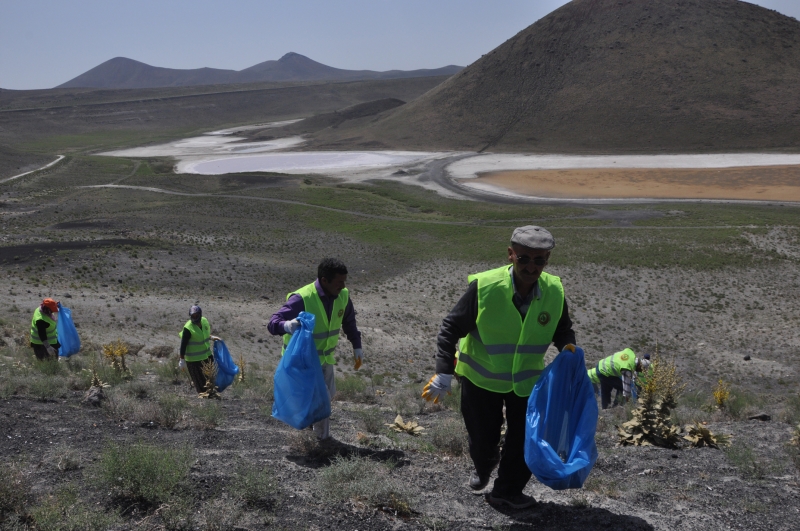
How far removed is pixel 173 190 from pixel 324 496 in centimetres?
4728

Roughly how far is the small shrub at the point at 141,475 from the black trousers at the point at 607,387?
27.4 feet

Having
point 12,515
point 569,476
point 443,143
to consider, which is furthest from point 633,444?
point 443,143

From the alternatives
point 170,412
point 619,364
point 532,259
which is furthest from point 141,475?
point 619,364

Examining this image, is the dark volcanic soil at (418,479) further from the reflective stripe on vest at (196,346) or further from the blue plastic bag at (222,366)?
the blue plastic bag at (222,366)

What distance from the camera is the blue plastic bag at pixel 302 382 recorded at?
5445 mm

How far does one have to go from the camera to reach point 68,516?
3584mm

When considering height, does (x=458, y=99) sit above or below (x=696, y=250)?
above

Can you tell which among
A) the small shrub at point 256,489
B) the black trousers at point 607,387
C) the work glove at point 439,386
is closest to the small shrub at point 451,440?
the work glove at point 439,386

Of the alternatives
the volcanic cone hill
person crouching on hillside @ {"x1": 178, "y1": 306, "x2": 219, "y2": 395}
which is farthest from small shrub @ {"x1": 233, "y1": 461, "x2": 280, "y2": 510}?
the volcanic cone hill

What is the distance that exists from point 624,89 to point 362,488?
86040 millimetres

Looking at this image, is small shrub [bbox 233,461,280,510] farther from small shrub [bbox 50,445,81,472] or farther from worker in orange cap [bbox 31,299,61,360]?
worker in orange cap [bbox 31,299,61,360]

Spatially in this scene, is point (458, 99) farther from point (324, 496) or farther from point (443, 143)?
point (324, 496)

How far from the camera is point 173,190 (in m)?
47.8

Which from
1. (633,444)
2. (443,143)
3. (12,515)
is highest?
(443,143)
